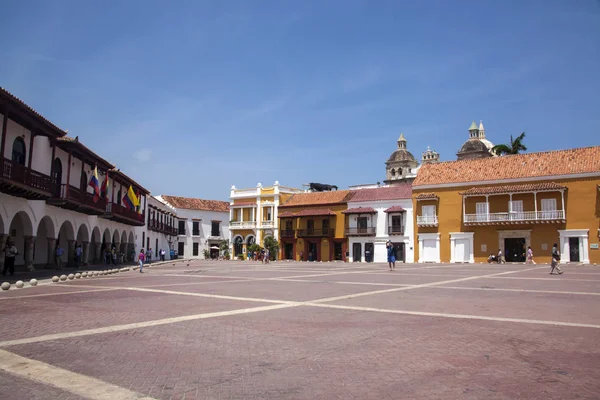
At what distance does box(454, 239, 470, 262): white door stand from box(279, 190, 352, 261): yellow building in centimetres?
1292

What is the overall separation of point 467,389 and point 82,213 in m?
27.6

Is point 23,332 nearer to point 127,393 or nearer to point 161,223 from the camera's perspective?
point 127,393

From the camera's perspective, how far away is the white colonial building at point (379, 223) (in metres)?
47.8

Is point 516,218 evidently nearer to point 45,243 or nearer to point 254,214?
point 254,214

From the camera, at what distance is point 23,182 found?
1880 centimetres

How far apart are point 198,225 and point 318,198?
70.3 feet

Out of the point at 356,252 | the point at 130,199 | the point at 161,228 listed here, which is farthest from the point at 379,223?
the point at 130,199

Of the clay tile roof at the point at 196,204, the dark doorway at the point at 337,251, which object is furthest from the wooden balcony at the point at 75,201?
the clay tile roof at the point at 196,204

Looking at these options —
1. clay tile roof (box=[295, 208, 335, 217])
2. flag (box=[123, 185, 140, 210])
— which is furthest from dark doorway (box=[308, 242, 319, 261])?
flag (box=[123, 185, 140, 210])

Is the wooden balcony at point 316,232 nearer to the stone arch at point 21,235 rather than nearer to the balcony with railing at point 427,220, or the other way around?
the balcony with railing at point 427,220

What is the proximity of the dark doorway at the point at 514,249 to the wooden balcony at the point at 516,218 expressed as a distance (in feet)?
5.63

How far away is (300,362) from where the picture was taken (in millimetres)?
5426

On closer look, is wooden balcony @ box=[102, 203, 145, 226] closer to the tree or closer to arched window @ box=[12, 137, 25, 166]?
arched window @ box=[12, 137, 25, 166]

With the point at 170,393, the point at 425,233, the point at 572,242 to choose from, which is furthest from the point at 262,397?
the point at 425,233
